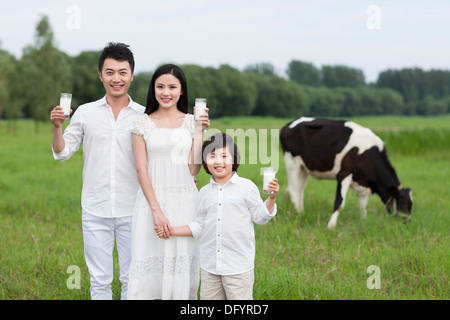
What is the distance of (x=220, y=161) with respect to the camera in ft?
10.4

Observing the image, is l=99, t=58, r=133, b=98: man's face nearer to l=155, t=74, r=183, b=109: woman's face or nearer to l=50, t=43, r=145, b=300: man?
l=50, t=43, r=145, b=300: man

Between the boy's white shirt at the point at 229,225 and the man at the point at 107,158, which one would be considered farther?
the man at the point at 107,158

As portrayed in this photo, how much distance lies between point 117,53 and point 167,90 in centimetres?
53

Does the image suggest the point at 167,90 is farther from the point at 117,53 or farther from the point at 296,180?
the point at 296,180

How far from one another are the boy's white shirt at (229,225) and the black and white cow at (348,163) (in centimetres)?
417

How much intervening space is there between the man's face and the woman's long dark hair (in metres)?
0.25

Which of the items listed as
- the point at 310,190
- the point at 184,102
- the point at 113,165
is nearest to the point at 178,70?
the point at 184,102

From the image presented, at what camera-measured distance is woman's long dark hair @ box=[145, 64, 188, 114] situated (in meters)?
3.23

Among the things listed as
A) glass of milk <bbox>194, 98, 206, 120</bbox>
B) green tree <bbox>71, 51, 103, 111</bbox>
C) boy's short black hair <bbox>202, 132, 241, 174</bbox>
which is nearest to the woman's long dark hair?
glass of milk <bbox>194, 98, 206, 120</bbox>

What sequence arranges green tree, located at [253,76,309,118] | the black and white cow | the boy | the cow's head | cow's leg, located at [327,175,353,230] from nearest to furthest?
1. the boy
2. cow's leg, located at [327,175,353,230]
3. the cow's head
4. the black and white cow
5. green tree, located at [253,76,309,118]

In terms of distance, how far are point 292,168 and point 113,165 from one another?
5.02 metres

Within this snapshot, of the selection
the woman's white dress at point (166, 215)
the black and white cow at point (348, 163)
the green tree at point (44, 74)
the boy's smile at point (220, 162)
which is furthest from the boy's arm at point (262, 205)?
the green tree at point (44, 74)

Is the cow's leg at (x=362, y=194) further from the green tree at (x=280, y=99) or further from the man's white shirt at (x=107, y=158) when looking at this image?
the green tree at (x=280, y=99)

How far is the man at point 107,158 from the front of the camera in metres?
3.45
